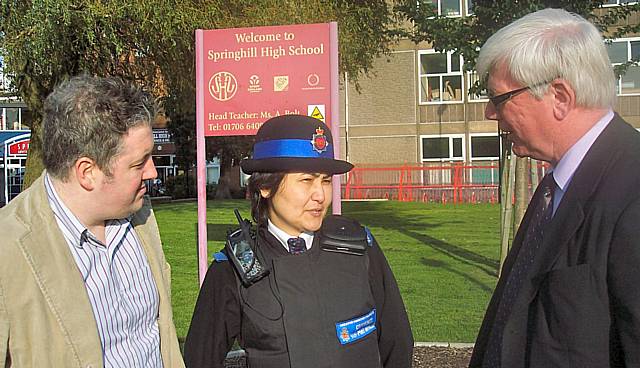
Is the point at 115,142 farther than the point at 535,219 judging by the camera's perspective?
No

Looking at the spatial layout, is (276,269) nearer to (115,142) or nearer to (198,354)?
(198,354)

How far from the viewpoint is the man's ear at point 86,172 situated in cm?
225

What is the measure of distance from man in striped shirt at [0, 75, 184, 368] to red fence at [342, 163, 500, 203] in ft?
87.4

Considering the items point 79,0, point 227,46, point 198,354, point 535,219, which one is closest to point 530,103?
point 535,219

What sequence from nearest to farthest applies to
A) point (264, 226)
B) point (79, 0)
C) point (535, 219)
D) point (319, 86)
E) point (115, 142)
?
point (115, 142) < point (535, 219) < point (264, 226) < point (319, 86) < point (79, 0)

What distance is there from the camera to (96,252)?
7.78ft

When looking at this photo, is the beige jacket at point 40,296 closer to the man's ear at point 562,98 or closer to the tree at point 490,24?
the man's ear at point 562,98

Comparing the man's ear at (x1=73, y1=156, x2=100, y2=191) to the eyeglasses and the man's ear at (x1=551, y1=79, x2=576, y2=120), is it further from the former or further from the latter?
the man's ear at (x1=551, y1=79, x2=576, y2=120)

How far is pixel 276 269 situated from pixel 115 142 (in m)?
0.73

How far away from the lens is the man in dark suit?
1839mm

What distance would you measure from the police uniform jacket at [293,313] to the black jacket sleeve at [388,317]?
0.9 inches

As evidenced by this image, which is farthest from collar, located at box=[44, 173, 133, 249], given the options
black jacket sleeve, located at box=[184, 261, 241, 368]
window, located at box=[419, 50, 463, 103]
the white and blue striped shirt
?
window, located at box=[419, 50, 463, 103]

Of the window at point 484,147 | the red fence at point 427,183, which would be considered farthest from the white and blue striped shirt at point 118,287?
the window at point 484,147

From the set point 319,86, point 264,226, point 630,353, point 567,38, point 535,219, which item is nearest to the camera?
point 630,353
